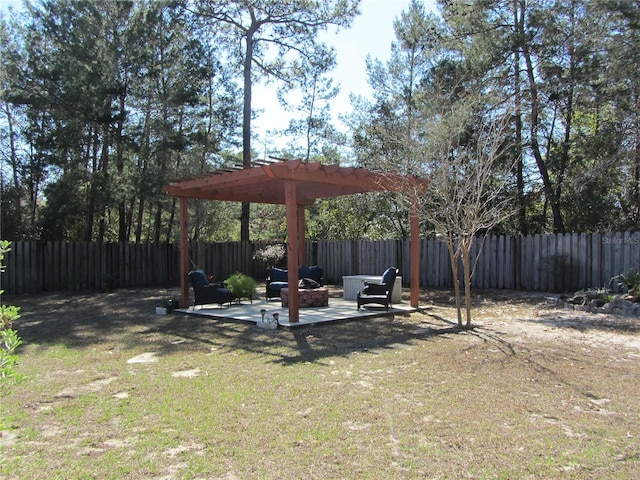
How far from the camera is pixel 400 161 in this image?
44.0 feet

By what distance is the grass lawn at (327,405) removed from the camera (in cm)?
313

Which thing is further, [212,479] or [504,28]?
[504,28]

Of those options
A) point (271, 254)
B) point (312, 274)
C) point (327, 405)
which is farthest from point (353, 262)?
point (327, 405)

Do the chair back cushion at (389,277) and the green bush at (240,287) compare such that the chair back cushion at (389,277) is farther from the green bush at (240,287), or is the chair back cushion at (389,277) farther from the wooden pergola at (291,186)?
the green bush at (240,287)

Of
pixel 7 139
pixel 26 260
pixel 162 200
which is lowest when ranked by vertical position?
pixel 26 260

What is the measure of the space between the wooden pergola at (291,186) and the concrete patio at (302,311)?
0.36 metres

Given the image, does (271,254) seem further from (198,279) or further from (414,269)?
(414,269)

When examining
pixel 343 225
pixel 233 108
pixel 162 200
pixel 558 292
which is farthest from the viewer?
pixel 343 225

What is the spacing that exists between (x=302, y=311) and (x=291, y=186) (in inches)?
108

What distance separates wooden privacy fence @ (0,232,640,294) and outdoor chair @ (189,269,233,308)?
5.28 m

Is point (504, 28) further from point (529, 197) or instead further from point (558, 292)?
point (558, 292)

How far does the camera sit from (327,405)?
4258 millimetres

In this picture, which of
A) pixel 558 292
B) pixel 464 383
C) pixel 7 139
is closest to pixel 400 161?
pixel 558 292

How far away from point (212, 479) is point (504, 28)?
15627 mm
